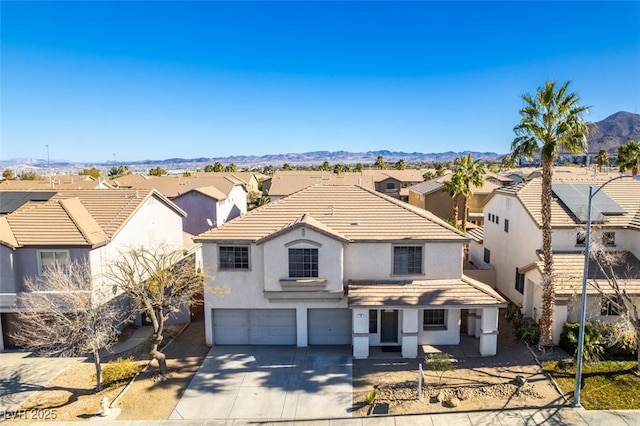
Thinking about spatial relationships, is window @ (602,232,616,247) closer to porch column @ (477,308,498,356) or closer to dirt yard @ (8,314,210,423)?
porch column @ (477,308,498,356)

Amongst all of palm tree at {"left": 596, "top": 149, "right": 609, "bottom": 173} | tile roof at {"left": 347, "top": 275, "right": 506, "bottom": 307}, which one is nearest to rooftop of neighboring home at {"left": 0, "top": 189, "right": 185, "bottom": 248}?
tile roof at {"left": 347, "top": 275, "right": 506, "bottom": 307}

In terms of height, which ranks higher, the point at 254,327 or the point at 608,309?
the point at 608,309

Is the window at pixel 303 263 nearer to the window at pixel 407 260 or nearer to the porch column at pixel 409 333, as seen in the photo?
the window at pixel 407 260

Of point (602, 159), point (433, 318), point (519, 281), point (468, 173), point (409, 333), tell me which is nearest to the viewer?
point (409, 333)

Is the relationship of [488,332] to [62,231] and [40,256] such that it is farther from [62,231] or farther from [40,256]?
[40,256]

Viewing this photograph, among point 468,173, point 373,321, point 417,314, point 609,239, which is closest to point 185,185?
point 468,173

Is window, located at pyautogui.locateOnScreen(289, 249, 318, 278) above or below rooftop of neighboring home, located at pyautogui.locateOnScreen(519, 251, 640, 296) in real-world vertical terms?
above

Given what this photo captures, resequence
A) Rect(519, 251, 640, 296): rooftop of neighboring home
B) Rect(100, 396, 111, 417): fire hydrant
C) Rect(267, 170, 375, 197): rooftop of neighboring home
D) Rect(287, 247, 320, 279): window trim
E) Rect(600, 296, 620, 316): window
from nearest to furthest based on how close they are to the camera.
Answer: Rect(100, 396, 111, 417): fire hydrant
Rect(287, 247, 320, 279): window trim
Rect(519, 251, 640, 296): rooftop of neighboring home
Rect(600, 296, 620, 316): window
Rect(267, 170, 375, 197): rooftop of neighboring home
